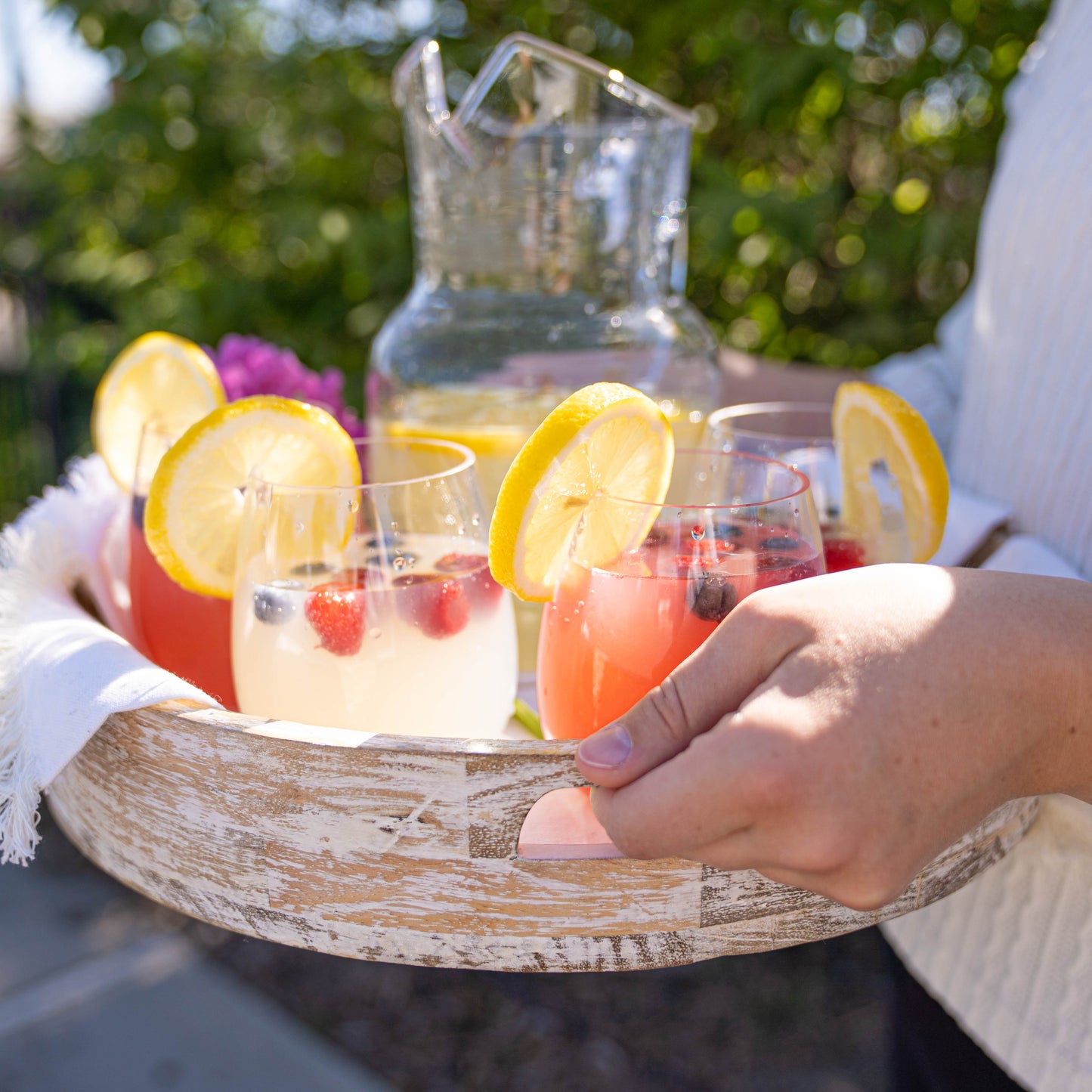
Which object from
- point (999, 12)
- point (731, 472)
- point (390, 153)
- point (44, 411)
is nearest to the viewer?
point (731, 472)

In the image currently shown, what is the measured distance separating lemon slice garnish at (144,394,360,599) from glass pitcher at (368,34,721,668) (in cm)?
22

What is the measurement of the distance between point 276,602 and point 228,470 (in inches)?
4.4

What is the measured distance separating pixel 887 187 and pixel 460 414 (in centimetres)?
152

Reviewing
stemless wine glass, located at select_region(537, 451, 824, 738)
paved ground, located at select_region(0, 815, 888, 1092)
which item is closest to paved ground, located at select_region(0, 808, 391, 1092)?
paved ground, located at select_region(0, 815, 888, 1092)

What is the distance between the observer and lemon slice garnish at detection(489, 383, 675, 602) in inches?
24.0

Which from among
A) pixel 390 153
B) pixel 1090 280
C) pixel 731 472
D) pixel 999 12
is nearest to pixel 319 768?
pixel 731 472

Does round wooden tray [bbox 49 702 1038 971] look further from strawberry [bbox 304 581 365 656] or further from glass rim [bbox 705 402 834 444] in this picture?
glass rim [bbox 705 402 834 444]

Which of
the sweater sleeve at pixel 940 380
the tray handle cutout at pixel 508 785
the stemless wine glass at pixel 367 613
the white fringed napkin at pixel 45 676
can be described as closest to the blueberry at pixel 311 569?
the stemless wine glass at pixel 367 613

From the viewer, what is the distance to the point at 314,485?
0.73 metres

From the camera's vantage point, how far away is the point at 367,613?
0.68 metres

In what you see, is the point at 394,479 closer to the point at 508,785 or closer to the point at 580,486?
the point at 580,486

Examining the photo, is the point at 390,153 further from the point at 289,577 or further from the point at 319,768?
the point at 319,768

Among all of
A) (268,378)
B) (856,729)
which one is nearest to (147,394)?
(268,378)

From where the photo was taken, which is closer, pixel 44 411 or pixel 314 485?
pixel 314 485
